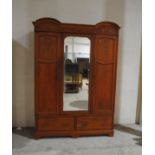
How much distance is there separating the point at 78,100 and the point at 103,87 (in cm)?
49

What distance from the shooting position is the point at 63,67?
2.92m

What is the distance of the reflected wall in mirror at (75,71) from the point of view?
2916 millimetres

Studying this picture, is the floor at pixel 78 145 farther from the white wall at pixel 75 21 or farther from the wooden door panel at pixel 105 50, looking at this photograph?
the wooden door panel at pixel 105 50

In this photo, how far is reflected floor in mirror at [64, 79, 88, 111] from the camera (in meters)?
2.99

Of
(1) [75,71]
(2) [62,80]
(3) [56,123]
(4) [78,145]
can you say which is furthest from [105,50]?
(4) [78,145]

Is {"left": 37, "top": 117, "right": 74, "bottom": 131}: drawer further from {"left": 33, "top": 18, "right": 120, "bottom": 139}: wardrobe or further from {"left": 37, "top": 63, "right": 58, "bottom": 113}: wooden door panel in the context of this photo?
{"left": 37, "top": 63, "right": 58, "bottom": 113}: wooden door panel

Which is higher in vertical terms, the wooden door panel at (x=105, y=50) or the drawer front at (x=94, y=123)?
the wooden door panel at (x=105, y=50)

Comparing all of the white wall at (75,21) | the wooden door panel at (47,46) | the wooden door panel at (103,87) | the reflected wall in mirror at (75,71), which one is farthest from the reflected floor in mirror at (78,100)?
the white wall at (75,21)

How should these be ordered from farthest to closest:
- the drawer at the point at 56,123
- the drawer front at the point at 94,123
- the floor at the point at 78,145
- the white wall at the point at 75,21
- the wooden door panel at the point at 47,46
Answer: the white wall at the point at 75,21, the drawer front at the point at 94,123, the drawer at the point at 56,123, the wooden door panel at the point at 47,46, the floor at the point at 78,145

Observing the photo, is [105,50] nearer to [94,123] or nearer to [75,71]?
[75,71]

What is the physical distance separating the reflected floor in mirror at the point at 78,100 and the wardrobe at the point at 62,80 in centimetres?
5

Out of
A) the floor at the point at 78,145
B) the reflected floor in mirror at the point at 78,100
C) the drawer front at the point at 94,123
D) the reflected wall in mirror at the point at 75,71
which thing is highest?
the reflected wall in mirror at the point at 75,71

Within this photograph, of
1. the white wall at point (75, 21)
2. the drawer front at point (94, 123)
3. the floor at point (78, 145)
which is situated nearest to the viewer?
the floor at point (78, 145)
